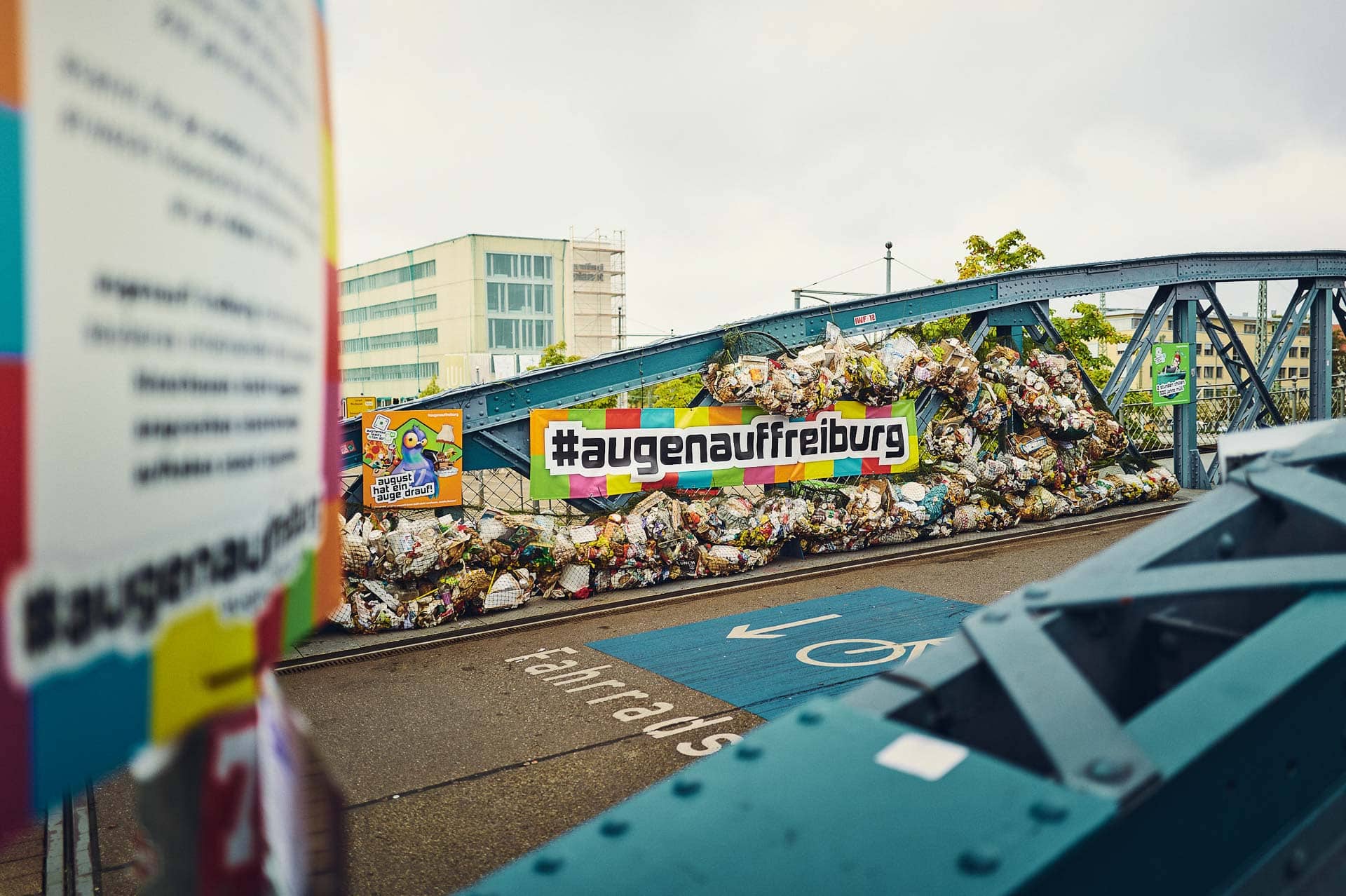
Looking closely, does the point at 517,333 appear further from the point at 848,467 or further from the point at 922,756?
the point at 922,756

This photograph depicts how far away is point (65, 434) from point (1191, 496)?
1652 centimetres

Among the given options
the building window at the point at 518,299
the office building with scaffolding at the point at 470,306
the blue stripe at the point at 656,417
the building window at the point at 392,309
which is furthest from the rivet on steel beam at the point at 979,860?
the building window at the point at 392,309

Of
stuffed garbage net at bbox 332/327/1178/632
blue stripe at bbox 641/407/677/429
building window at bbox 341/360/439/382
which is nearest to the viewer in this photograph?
stuffed garbage net at bbox 332/327/1178/632

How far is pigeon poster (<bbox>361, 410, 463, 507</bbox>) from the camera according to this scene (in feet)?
29.0

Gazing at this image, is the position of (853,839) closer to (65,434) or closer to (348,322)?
(65,434)

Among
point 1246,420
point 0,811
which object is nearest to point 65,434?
point 0,811

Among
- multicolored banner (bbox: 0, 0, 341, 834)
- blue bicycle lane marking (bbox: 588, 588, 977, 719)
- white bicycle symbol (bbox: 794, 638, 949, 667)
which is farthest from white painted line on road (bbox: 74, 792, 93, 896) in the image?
white bicycle symbol (bbox: 794, 638, 949, 667)

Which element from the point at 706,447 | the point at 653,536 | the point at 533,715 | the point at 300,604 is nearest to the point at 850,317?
the point at 706,447

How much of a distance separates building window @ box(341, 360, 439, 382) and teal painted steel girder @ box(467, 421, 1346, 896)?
273 ft

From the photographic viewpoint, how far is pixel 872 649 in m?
7.18

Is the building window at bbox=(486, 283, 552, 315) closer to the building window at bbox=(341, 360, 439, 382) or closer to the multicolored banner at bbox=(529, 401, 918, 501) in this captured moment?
the building window at bbox=(341, 360, 439, 382)

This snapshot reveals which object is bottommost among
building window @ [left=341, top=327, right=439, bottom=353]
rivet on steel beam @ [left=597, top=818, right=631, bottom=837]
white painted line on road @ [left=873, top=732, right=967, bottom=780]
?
rivet on steel beam @ [left=597, top=818, right=631, bottom=837]

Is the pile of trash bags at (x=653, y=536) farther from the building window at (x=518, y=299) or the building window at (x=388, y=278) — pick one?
the building window at (x=388, y=278)

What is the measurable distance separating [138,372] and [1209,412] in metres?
20.8
